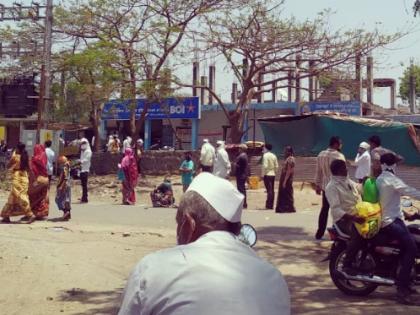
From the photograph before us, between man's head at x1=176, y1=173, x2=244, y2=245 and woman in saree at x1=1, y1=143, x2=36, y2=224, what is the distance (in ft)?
32.7

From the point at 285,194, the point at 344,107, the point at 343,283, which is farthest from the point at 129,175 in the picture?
the point at 344,107

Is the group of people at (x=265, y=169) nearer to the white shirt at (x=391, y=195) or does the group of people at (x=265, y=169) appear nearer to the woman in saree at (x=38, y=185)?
the woman in saree at (x=38, y=185)

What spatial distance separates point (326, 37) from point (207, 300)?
1940cm

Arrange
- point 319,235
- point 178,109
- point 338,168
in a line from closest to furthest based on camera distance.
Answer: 1. point 338,168
2. point 319,235
3. point 178,109

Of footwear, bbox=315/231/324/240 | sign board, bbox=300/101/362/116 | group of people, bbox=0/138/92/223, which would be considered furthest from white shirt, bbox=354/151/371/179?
sign board, bbox=300/101/362/116

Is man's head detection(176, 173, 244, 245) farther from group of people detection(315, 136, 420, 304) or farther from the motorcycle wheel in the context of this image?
the motorcycle wheel

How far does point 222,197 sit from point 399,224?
4.39 meters

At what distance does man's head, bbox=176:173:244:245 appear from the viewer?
2.12m

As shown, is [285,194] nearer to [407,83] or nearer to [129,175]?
[129,175]

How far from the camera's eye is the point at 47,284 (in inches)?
272

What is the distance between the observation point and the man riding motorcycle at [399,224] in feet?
19.8

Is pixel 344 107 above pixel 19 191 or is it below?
above

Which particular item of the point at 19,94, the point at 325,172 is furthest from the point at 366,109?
the point at 325,172

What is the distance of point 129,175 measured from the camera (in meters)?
15.2
